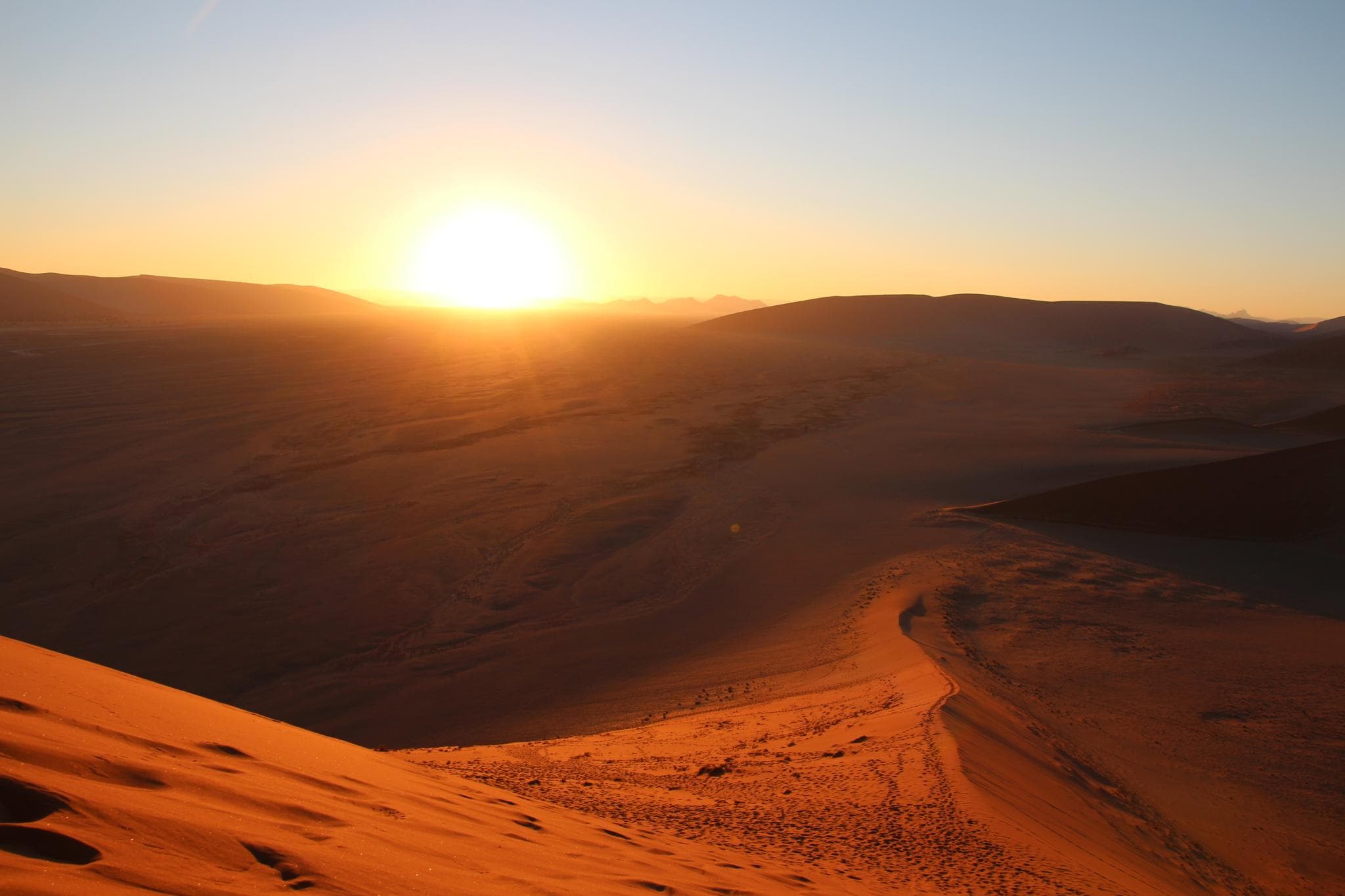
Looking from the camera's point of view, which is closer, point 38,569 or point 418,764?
point 418,764

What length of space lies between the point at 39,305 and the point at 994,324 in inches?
2818

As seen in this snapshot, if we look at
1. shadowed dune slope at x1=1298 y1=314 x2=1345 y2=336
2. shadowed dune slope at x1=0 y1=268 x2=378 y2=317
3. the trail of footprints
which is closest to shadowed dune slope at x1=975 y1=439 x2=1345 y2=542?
the trail of footprints

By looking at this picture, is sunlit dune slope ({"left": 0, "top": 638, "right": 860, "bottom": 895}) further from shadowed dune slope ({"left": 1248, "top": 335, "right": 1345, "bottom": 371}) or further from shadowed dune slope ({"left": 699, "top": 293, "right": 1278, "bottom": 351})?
shadowed dune slope ({"left": 699, "top": 293, "right": 1278, "bottom": 351})

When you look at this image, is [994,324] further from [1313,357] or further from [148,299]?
[148,299]

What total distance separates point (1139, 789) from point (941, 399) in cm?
2592

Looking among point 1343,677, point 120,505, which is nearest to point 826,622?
point 1343,677

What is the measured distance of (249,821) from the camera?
9.11 ft

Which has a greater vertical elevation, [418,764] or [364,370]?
[364,370]

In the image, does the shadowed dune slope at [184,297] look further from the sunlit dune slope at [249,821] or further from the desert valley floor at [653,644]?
the sunlit dune slope at [249,821]

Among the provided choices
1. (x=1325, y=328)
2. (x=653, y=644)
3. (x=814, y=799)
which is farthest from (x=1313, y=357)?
(x=1325, y=328)

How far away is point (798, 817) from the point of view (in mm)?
5031

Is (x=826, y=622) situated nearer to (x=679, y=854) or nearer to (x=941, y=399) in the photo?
(x=679, y=854)

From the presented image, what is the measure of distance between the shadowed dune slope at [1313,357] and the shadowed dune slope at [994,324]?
16347 mm

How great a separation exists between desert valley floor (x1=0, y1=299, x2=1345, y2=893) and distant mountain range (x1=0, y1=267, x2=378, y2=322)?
1642 inches
